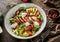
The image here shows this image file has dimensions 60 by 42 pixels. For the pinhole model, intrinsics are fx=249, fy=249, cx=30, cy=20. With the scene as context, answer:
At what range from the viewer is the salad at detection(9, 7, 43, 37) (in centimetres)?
166

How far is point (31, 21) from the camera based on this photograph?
1.68 m

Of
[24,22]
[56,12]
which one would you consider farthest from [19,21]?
[56,12]

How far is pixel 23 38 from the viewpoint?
1626 mm

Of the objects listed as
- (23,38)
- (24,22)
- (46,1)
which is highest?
(46,1)

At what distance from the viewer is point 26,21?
66.6 inches

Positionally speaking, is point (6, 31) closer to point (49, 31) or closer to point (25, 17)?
point (25, 17)

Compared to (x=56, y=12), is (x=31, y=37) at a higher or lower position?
lower

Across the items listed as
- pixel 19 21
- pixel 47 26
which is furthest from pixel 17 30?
pixel 47 26

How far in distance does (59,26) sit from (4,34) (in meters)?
0.39

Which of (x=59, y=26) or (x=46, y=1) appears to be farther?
(x=46, y=1)

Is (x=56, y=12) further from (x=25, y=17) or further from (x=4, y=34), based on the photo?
(x=4, y=34)

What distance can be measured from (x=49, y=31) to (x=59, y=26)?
0.07 metres

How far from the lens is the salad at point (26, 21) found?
1657 mm

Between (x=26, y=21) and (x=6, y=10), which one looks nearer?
(x=26, y=21)
